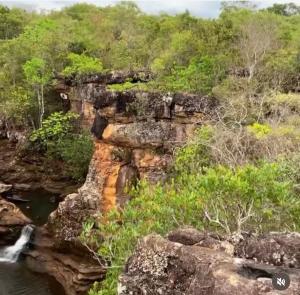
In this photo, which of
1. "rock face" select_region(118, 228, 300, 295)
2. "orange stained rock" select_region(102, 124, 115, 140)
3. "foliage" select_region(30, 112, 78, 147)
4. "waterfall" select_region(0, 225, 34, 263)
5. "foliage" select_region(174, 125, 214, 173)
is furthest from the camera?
"foliage" select_region(30, 112, 78, 147)

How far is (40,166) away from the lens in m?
28.1

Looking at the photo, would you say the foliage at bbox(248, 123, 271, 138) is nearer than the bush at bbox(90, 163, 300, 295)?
No

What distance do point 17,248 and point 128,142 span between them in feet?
21.6

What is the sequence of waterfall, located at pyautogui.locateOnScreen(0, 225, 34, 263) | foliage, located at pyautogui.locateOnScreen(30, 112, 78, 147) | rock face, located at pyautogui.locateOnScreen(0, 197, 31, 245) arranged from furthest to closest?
foliage, located at pyautogui.locateOnScreen(30, 112, 78, 147) < rock face, located at pyautogui.locateOnScreen(0, 197, 31, 245) < waterfall, located at pyautogui.locateOnScreen(0, 225, 34, 263)

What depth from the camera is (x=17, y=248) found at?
20.6 meters

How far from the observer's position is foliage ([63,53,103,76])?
28312mm

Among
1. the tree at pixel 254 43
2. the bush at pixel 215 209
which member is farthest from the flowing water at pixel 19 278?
the tree at pixel 254 43

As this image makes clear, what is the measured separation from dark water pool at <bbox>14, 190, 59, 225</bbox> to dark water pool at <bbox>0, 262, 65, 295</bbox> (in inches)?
155

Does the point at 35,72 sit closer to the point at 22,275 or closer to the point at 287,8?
the point at 22,275

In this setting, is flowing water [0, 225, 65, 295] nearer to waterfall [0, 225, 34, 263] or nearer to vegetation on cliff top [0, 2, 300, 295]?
waterfall [0, 225, 34, 263]

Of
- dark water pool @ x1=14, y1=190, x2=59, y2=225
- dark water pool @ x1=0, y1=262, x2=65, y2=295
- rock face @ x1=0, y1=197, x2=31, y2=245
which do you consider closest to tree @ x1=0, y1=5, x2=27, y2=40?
dark water pool @ x1=14, y1=190, x2=59, y2=225

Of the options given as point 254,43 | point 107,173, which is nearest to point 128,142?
point 107,173

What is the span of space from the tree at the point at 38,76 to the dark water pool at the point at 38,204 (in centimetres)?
430

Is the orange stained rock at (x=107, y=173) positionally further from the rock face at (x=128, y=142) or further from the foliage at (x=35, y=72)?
the foliage at (x=35, y=72)
